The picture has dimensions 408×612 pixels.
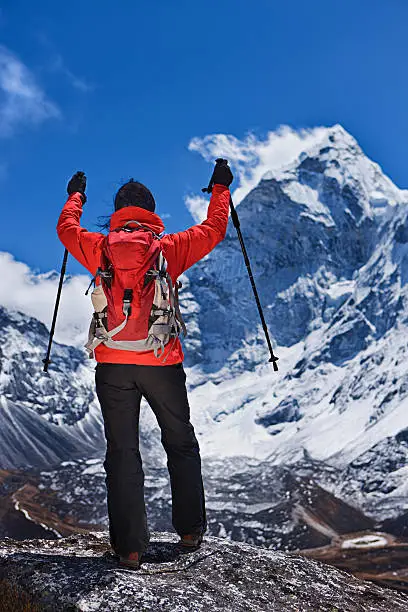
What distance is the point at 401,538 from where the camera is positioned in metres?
142

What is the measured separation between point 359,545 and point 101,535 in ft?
492

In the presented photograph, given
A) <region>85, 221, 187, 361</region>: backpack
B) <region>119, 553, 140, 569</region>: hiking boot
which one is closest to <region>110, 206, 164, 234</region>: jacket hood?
<region>85, 221, 187, 361</region>: backpack

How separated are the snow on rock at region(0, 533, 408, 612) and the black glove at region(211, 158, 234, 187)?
184 inches

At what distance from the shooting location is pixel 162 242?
6.87m

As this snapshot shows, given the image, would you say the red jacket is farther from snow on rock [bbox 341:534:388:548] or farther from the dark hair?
snow on rock [bbox 341:534:388:548]

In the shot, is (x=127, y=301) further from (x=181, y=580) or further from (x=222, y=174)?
(x=181, y=580)

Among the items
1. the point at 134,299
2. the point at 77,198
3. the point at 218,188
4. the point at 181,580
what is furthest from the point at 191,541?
the point at 77,198

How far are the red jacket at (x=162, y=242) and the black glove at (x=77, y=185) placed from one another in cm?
58

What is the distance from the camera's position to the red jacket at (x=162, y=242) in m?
6.65

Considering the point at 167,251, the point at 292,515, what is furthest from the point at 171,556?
the point at 292,515

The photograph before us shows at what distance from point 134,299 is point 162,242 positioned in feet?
2.72

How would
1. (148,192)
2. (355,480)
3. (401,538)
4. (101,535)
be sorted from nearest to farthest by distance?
(148,192) → (101,535) → (401,538) → (355,480)

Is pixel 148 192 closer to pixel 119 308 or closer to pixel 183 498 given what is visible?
pixel 119 308

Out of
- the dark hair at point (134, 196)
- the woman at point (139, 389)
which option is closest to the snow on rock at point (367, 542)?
the woman at point (139, 389)
